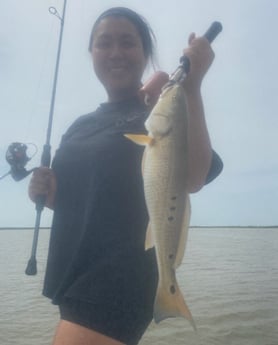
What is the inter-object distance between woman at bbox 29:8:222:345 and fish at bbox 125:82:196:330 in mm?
262

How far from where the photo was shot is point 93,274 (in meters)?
2.76

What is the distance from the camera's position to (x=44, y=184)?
325cm

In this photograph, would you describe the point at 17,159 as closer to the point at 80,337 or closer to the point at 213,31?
the point at 80,337

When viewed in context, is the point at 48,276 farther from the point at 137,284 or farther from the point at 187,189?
the point at 187,189

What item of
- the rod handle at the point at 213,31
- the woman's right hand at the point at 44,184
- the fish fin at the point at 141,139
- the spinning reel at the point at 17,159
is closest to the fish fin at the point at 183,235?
the fish fin at the point at 141,139

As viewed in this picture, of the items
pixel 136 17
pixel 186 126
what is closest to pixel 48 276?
pixel 186 126

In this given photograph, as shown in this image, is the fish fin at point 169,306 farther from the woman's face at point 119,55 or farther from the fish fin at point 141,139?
the woman's face at point 119,55

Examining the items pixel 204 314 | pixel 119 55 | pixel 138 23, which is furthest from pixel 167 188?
pixel 204 314

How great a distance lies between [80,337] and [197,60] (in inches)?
68.9

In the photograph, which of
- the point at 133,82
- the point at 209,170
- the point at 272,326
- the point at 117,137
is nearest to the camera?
the point at 209,170

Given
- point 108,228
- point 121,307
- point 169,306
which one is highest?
Answer: point 108,228

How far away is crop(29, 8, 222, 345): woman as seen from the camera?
2654 millimetres

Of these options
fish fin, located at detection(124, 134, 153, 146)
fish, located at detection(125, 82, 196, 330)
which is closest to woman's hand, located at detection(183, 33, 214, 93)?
fish, located at detection(125, 82, 196, 330)

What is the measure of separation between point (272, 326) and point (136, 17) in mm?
11516
